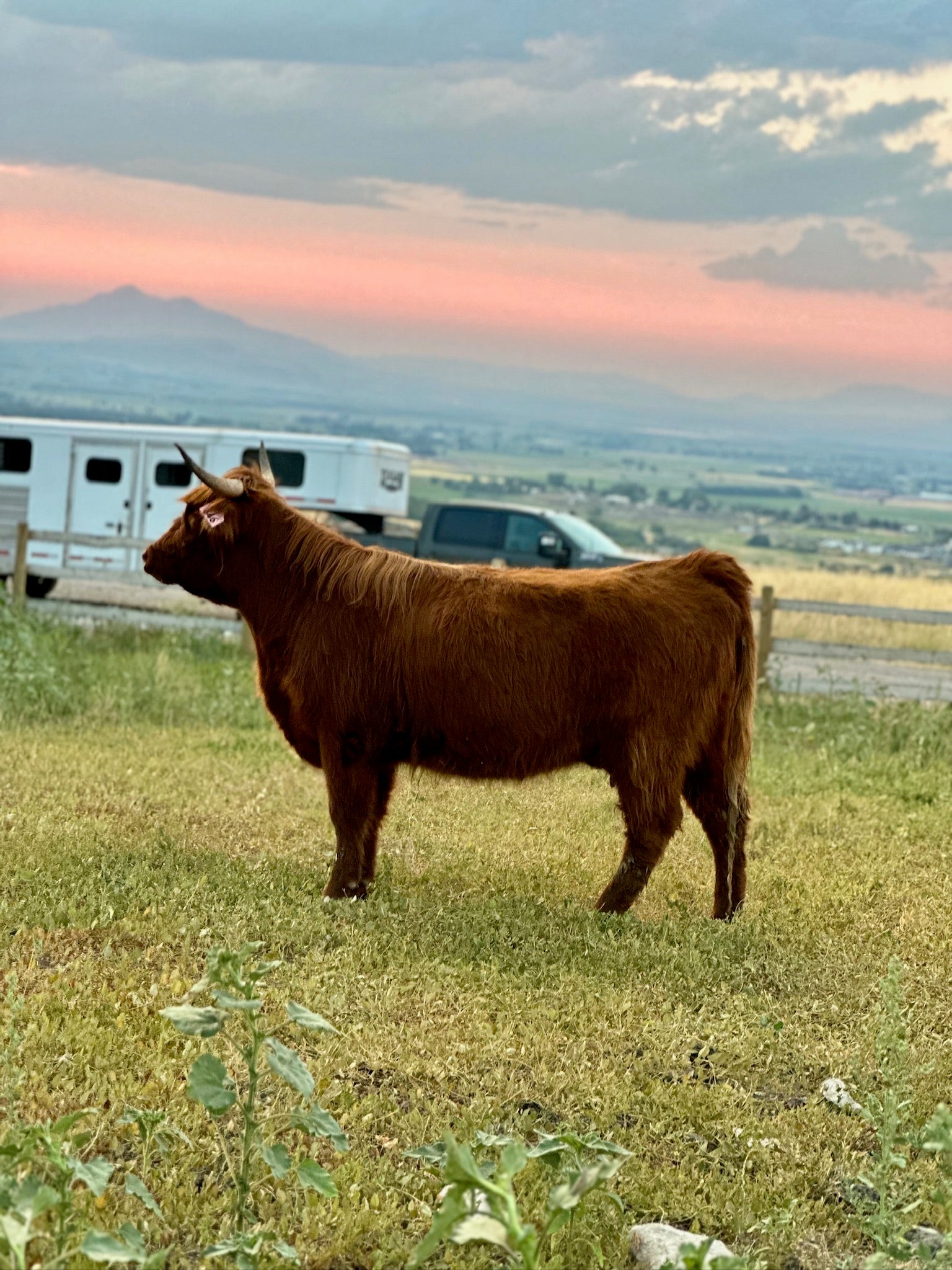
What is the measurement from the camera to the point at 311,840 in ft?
25.0

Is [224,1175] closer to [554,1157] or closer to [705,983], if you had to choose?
[554,1157]

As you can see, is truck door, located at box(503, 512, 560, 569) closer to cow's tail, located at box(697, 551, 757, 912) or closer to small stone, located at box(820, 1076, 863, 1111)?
cow's tail, located at box(697, 551, 757, 912)

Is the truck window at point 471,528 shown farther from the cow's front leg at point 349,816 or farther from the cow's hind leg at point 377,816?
the cow's front leg at point 349,816

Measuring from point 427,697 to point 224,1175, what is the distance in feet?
9.34

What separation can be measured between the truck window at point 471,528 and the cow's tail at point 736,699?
1330 centimetres

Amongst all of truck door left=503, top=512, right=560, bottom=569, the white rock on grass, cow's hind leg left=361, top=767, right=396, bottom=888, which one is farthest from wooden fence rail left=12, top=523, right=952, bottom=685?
the white rock on grass

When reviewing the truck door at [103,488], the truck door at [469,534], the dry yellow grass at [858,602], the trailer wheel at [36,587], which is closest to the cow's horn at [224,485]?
the dry yellow grass at [858,602]

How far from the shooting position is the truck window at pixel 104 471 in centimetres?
2261

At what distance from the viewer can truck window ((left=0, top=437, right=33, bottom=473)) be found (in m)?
23.3

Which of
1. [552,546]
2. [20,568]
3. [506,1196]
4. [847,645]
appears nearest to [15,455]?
[20,568]

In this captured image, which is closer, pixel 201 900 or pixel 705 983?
pixel 705 983

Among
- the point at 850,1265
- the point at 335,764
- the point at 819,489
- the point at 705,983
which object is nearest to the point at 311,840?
the point at 335,764

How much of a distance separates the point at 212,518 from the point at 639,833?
249cm

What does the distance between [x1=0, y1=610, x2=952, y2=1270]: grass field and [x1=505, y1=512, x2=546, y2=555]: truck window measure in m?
10.2
